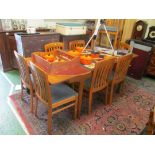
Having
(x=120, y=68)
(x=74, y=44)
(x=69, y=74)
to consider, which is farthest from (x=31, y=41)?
(x=120, y=68)

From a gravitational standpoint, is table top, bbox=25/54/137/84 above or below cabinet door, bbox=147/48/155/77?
above

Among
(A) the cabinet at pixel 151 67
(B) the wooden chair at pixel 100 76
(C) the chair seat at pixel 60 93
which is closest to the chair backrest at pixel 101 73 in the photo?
(B) the wooden chair at pixel 100 76

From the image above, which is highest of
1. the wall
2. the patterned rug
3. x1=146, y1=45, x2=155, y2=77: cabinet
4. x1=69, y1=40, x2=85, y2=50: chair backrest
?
the wall

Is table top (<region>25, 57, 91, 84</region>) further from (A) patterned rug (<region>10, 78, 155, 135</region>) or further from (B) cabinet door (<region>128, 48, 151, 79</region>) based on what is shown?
(B) cabinet door (<region>128, 48, 151, 79</region>)

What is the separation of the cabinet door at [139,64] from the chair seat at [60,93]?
199 centimetres

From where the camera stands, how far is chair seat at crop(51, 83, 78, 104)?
170 cm

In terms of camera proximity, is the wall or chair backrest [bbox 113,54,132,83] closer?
chair backrest [bbox 113,54,132,83]

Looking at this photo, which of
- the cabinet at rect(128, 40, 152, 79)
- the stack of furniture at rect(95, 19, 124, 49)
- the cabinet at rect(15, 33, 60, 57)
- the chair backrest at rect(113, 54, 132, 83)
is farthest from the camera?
the stack of furniture at rect(95, 19, 124, 49)

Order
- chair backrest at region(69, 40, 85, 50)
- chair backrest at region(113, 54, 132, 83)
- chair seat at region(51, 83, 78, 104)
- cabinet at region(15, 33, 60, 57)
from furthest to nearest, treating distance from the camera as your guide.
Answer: chair backrest at region(69, 40, 85, 50) < cabinet at region(15, 33, 60, 57) < chair backrest at region(113, 54, 132, 83) < chair seat at region(51, 83, 78, 104)

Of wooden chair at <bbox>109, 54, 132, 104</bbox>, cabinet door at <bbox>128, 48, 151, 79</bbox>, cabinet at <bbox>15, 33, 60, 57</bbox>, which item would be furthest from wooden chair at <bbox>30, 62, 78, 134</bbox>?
cabinet door at <bbox>128, 48, 151, 79</bbox>
